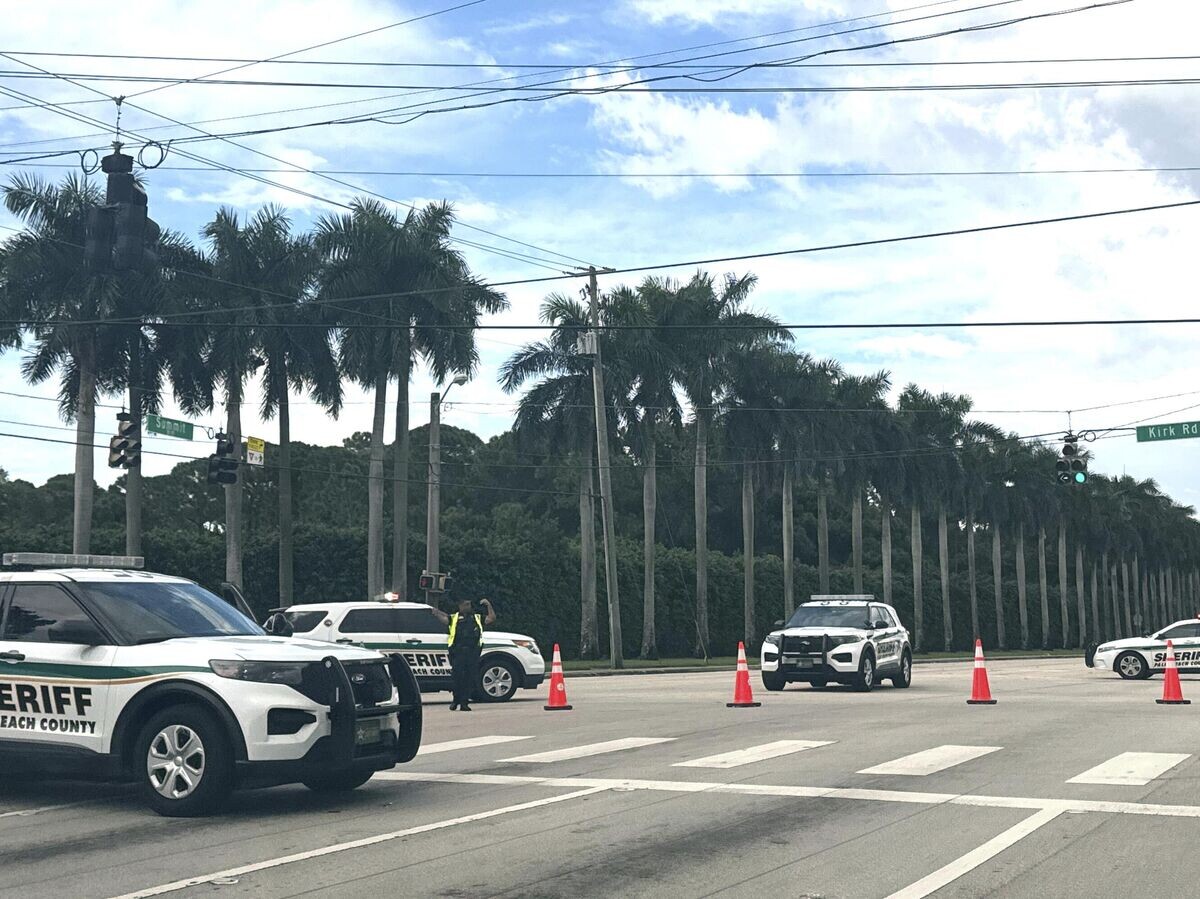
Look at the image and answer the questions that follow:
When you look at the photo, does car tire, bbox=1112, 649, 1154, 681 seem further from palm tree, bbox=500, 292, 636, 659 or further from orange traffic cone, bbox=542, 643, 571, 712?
palm tree, bbox=500, 292, 636, 659

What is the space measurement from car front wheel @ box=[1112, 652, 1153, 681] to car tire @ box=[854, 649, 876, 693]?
881 centimetres

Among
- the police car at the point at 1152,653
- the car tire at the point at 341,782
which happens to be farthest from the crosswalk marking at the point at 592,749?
the police car at the point at 1152,653

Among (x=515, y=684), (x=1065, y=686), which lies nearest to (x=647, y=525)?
(x=1065, y=686)

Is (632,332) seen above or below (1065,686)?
above

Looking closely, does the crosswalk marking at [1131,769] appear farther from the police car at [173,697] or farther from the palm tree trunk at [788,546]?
the palm tree trunk at [788,546]

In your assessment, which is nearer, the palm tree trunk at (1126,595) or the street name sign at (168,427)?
the street name sign at (168,427)

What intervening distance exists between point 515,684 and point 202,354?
92.7 ft

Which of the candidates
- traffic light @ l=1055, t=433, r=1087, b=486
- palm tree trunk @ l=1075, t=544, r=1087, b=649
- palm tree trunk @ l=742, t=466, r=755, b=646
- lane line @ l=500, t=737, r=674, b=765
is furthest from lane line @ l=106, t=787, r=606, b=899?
palm tree trunk @ l=1075, t=544, r=1087, b=649

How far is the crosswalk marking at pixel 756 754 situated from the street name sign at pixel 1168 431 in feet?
81.3

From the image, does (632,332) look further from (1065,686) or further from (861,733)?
(861,733)

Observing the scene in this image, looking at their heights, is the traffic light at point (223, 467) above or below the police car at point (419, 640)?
above

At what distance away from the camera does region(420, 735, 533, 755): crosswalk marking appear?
48.2 ft

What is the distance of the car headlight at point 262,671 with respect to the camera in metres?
10.0

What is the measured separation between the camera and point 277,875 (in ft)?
26.2
